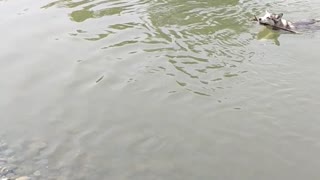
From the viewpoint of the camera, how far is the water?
6.37m

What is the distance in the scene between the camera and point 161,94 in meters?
7.99

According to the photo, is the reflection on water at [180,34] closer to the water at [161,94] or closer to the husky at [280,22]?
the water at [161,94]

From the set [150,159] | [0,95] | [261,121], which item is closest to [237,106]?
[261,121]

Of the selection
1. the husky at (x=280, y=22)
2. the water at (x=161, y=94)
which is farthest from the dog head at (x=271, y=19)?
the water at (x=161, y=94)

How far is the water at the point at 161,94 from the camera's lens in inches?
251

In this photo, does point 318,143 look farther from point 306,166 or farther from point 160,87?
point 160,87

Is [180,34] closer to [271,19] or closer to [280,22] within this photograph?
[271,19]

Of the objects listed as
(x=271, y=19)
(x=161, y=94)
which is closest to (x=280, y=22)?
(x=271, y=19)

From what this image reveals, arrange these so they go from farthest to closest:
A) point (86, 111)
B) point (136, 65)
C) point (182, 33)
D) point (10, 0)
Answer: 1. point (10, 0)
2. point (182, 33)
3. point (136, 65)
4. point (86, 111)

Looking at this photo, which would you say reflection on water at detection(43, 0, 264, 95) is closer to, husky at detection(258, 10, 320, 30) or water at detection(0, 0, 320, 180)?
water at detection(0, 0, 320, 180)

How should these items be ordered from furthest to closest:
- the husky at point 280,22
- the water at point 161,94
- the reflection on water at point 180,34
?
1. the husky at point 280,22
2. the reflection on water at point 180,34
3. the water at point 161,94

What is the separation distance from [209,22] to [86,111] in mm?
4425

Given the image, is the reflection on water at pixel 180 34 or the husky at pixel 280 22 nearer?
the reflection on water at pixel 180 34

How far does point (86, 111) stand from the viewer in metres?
7.68
